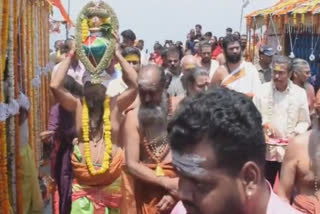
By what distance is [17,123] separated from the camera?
21.7 feet

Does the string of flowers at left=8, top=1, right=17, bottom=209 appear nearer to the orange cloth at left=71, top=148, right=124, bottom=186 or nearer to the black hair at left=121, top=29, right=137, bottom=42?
the orange cloth at left=71, top=148, right=124, bottom=186

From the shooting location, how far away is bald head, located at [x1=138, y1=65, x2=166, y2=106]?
4.94 m

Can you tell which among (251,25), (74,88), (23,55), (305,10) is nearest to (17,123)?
(74,88)

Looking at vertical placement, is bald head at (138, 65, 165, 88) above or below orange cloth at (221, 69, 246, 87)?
above

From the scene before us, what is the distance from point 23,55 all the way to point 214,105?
6.20 meters

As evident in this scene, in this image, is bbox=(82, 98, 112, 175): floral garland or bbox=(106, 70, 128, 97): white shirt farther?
bbox=(106, 70, 128, 97): white shirt

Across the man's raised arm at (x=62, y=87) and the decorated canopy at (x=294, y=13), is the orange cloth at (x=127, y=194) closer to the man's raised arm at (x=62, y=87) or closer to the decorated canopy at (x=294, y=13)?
the man's raised arm at (x=62, y=87)

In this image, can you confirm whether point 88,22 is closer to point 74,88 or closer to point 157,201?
point 74,88

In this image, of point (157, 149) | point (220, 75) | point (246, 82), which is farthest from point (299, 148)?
point (220, 75)

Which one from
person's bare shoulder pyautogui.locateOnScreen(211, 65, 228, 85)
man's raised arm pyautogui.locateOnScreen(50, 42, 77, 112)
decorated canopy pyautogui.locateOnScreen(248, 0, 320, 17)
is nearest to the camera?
man's raised arm pyautogui.locateOnScreen(50, 42, 77, 112)

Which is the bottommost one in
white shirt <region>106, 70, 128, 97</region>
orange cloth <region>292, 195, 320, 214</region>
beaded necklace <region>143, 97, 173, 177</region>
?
orange cloth <region>292, 195, 320, 214</region>

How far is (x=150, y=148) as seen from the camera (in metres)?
4.95

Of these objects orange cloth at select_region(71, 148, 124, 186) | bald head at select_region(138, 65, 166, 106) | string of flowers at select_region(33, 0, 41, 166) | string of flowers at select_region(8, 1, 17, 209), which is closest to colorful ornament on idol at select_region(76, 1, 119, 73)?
bald head at select_region(138, 65, 166, 106)

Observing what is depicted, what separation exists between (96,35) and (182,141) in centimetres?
341
